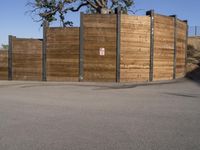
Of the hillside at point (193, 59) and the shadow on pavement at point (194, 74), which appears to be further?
the hillside at point (193, 59)

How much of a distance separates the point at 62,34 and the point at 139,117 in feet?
45.1

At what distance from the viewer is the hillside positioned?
26.6m

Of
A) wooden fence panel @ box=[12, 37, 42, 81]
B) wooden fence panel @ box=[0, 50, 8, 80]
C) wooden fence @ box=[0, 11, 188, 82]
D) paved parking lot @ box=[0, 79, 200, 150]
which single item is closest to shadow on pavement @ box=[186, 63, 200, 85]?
wooden fence @ box=[0, 11, 188, 82]

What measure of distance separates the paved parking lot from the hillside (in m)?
14.1

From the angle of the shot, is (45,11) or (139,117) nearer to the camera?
(139,117)

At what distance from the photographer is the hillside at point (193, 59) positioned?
2655 cm

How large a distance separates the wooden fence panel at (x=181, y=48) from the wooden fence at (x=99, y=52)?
191 cm

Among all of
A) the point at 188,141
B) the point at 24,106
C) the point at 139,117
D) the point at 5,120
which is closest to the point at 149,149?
the point at 188,141

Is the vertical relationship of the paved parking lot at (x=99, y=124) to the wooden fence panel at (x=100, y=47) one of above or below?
below

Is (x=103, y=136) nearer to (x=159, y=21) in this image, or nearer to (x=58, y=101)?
(x=58, y=101)

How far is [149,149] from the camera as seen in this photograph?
19.9ft

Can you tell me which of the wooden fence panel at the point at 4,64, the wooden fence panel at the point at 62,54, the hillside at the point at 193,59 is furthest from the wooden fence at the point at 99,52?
the hillside at the point at 193,59

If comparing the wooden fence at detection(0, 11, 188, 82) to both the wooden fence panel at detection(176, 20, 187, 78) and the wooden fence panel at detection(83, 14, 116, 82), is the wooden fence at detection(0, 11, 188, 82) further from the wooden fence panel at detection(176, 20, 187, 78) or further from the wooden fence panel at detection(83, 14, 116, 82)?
the wooden fence panel at detection(176, 20, 187, 78)

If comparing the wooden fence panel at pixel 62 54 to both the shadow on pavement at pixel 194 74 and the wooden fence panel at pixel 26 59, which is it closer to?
the wooden fence panel at pixel 26 59
